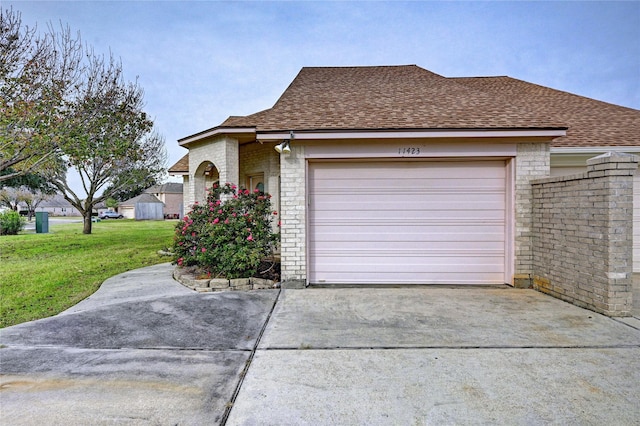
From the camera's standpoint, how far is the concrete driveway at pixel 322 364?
253 cm

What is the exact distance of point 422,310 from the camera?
499 centimetres

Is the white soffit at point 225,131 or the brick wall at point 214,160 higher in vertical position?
the white soffit at point 225,131

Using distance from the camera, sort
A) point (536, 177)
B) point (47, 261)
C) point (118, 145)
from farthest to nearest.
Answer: point (118, 145), point (47, 261), point (536, 177)

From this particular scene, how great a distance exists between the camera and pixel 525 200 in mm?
6309

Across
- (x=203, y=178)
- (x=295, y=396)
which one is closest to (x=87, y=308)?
(x=295, y=396)

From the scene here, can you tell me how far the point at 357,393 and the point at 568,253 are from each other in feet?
15.3

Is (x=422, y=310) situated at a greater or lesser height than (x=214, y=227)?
lesser

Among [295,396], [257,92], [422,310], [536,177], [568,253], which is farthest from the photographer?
[257,92]

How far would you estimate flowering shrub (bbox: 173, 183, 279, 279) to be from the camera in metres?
6.46

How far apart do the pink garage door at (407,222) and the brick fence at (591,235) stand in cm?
87

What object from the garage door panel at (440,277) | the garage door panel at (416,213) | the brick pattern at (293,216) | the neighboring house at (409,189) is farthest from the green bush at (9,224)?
the garage door panel at (440,277)

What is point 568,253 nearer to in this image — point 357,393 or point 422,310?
point 422,310

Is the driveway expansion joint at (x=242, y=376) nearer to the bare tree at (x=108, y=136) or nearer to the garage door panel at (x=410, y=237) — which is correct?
the garage door panel at (x=410, y=237)

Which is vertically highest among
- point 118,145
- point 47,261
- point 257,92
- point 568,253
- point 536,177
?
point 257,92
